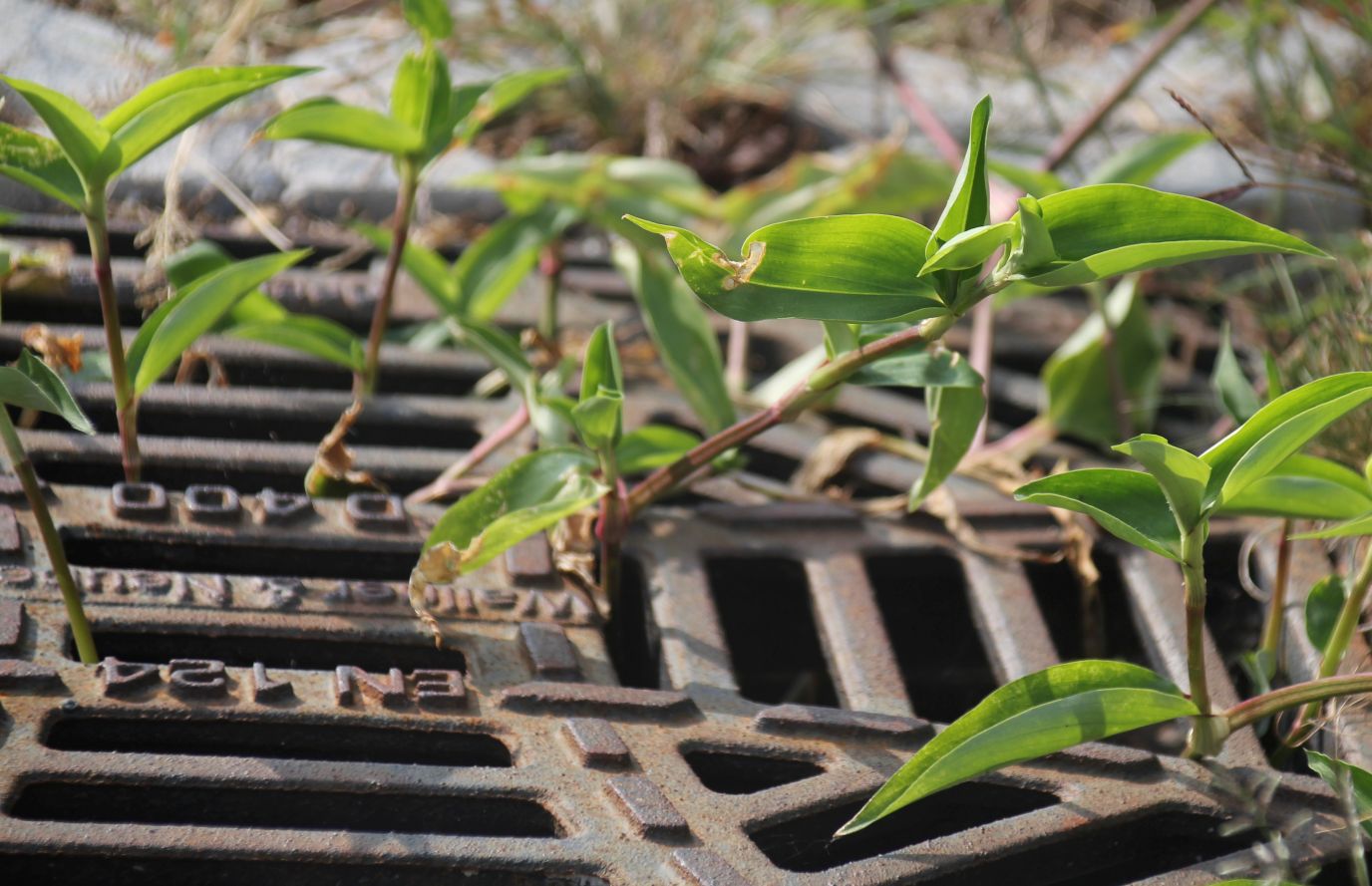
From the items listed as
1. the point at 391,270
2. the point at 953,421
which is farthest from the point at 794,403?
the point at 391,270

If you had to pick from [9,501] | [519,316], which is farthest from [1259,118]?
[9,501]

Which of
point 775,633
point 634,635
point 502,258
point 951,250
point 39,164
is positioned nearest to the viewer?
point 951,250

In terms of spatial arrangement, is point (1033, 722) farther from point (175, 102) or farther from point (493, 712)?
point (175, 102)

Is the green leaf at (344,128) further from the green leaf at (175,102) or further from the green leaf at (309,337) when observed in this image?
the green leaf at (309,337)

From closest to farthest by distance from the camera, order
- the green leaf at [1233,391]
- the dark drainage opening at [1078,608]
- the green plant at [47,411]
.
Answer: the green plant at [47,411] → the green leaf at [1233,391] → the dark drainage opening at [1078,608]

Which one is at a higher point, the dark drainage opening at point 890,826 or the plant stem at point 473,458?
the plant stem at point 473,458

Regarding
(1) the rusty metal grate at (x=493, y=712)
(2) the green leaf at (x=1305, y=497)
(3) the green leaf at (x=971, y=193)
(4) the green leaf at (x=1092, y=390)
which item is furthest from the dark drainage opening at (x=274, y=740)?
(4) the green leaf at (x=1092, y=390)

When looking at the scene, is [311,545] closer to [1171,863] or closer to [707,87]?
[1171,863]
